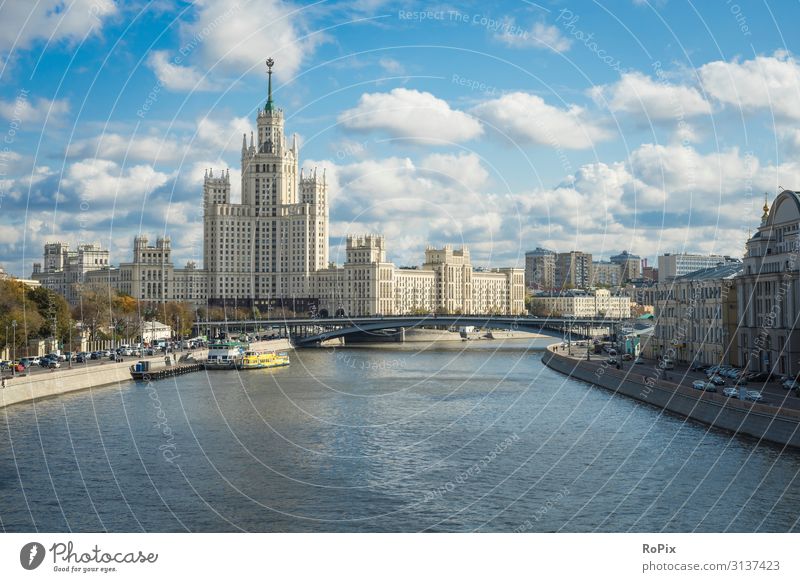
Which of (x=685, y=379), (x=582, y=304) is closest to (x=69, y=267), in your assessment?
(x=582, y=304)

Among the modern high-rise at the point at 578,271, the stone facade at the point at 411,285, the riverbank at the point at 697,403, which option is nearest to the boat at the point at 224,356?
the riverbank at the point at 697,403

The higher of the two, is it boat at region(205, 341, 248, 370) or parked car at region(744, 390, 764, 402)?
parked car at region(744, 390, 764, 402)

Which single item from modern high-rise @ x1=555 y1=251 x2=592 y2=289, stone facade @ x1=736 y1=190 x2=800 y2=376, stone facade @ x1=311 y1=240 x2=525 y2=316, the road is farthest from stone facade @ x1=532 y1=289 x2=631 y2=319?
stone facade @ x1=736 y1=190 x2=800 y2=376

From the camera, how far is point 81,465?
23188mm

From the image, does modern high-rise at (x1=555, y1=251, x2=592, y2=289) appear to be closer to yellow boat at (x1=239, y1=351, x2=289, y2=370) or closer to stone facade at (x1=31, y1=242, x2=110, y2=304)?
stone facade at (x1=31, y1=242, x2=110, y2=304)

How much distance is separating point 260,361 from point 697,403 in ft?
110

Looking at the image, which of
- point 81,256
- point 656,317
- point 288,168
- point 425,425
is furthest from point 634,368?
point 81,256

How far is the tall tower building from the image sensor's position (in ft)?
389

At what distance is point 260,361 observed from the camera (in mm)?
58156

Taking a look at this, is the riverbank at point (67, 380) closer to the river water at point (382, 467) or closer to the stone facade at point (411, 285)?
the river water at point (382, 467)

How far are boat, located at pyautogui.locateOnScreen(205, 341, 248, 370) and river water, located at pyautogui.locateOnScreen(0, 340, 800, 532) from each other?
59.9ft

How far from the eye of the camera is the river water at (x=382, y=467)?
60.5ft

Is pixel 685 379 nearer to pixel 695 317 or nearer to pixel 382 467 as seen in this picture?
pixel 695 317

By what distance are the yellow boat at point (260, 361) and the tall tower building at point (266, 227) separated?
192ft
